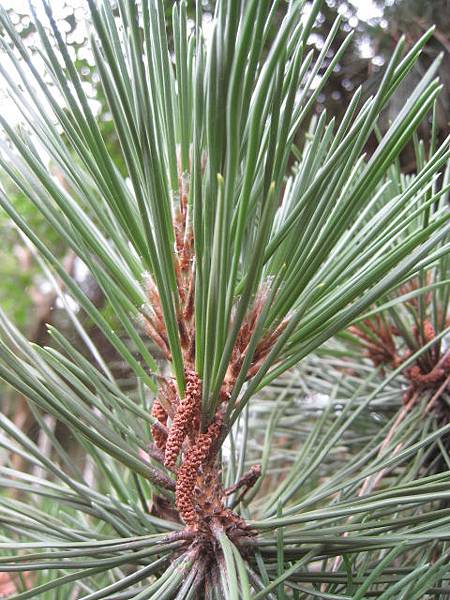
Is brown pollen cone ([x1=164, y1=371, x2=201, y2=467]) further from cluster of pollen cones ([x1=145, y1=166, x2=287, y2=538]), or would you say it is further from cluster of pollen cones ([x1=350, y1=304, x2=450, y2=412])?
cluster of pollen cones ([x1=350, y1=304, x2=450, y2=412])

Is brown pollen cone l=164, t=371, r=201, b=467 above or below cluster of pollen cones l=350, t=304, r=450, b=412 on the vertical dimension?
below

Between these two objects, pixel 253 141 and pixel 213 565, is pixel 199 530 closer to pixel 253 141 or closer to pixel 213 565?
pixel 213 565

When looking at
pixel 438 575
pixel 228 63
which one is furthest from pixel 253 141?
pixel 438 575

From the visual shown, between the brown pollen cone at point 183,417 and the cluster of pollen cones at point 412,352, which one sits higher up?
the cluster of pollen cones at point 412,352

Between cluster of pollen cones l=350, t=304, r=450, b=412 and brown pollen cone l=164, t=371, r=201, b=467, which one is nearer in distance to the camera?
brown pollen cone l=164, t=371, r=201, b=467

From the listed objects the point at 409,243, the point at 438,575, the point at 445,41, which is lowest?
the point at 438,575

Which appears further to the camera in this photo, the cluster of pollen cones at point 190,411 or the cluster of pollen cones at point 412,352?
the cluster of pollen cones at point 412,352

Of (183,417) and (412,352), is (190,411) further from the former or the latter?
(412,352)

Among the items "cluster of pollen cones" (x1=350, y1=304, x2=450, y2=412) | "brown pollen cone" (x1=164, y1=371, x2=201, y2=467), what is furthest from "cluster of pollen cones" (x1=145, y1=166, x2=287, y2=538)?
"cluster of pollen cones" (x1=350, y1=304, x2=450, y2=412)

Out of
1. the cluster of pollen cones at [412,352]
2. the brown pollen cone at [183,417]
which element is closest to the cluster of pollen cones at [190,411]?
the brown pollen cone at [183,417]

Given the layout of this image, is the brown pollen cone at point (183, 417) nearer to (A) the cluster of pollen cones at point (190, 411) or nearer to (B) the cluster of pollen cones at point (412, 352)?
(A) the cluster of pollen cones at point (190, 411)

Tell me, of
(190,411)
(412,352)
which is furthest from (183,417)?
(412,352)
